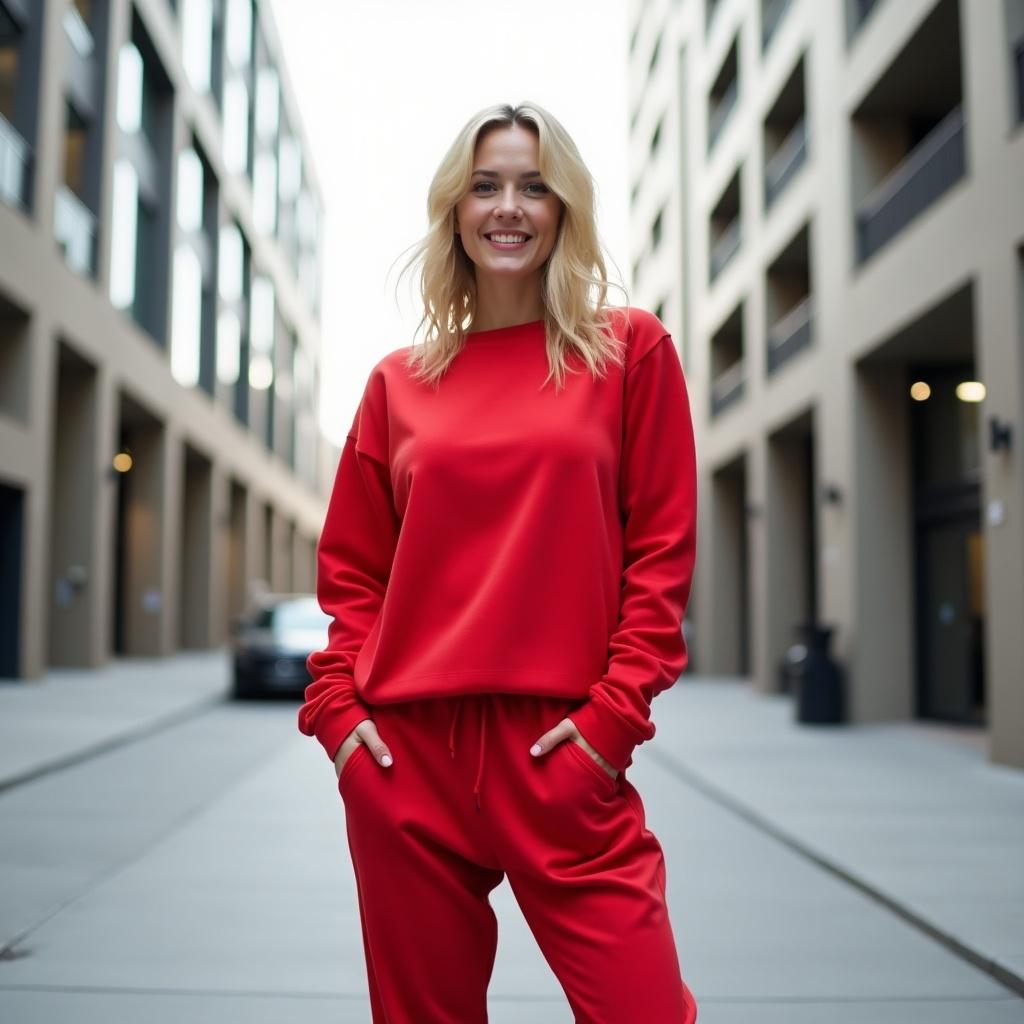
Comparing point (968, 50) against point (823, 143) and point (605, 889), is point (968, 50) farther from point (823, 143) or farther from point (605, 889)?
point (605, 889)

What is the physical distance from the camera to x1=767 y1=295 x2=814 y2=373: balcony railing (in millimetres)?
→ 18500

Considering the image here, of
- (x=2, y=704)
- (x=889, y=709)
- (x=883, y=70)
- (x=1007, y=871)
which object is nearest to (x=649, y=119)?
(x=883, y=70)

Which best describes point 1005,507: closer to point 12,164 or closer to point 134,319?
point 12,164

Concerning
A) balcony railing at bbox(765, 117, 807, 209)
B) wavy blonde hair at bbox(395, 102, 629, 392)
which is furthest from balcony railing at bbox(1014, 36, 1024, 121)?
wavy blonde hair at bbox(395, 102, 629, 392)

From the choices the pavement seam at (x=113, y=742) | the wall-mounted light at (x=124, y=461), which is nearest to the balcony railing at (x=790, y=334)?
the pavement seam at (x=113, y=742)

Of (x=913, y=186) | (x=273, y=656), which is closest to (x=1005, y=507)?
(x=913, y=186)

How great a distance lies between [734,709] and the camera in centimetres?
1708

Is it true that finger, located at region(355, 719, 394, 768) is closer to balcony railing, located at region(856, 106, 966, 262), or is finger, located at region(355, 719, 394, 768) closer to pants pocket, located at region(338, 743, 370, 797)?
pants pocket, located at region(338, 743, 370, 797)

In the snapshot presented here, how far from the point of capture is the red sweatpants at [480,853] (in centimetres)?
185

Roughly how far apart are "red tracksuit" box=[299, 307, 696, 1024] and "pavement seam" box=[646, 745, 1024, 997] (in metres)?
2.88

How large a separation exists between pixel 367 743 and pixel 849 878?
14.8 ft

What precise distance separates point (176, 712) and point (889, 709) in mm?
8297

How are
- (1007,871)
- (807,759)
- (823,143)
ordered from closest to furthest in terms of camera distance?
(1007,871)
(807,759)
(823,143)

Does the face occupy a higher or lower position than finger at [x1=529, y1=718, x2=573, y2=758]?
higher
